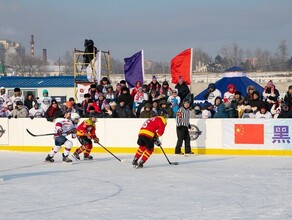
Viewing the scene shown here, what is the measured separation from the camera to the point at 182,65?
1873cm

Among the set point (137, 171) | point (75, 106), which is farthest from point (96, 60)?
point (137, 171)

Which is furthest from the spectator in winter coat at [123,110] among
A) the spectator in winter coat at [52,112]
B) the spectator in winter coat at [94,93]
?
the spectator in winter coat at [52,112]

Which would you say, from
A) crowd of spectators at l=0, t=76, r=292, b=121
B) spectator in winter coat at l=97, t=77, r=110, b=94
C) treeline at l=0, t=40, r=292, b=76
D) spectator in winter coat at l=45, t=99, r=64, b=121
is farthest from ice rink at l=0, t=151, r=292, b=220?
treeline at l=0, t=40, r=292, b=76

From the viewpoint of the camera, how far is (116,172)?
11875mm

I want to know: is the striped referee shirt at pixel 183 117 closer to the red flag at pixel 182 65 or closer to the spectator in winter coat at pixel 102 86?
the spectator in winter coat at pixel 102 86

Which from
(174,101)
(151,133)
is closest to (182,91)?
(174,101)

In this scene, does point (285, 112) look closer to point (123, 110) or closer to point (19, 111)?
point (123, 110)

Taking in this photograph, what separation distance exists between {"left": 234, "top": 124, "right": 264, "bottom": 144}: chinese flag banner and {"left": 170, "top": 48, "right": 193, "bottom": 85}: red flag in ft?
12.0

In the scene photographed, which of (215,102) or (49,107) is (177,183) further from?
(49,107)

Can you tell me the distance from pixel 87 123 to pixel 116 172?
89.5 inches

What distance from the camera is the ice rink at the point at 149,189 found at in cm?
750

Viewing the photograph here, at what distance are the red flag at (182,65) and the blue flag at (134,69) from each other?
1259 mm

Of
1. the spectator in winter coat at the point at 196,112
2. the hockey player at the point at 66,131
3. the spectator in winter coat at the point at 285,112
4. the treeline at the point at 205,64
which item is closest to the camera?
the hockey player at the point at 66,131

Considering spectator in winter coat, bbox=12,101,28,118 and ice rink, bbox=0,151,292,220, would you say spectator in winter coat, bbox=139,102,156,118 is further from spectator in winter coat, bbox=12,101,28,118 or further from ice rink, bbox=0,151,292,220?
spectator in winter coat, bbox=12,101,28,118
